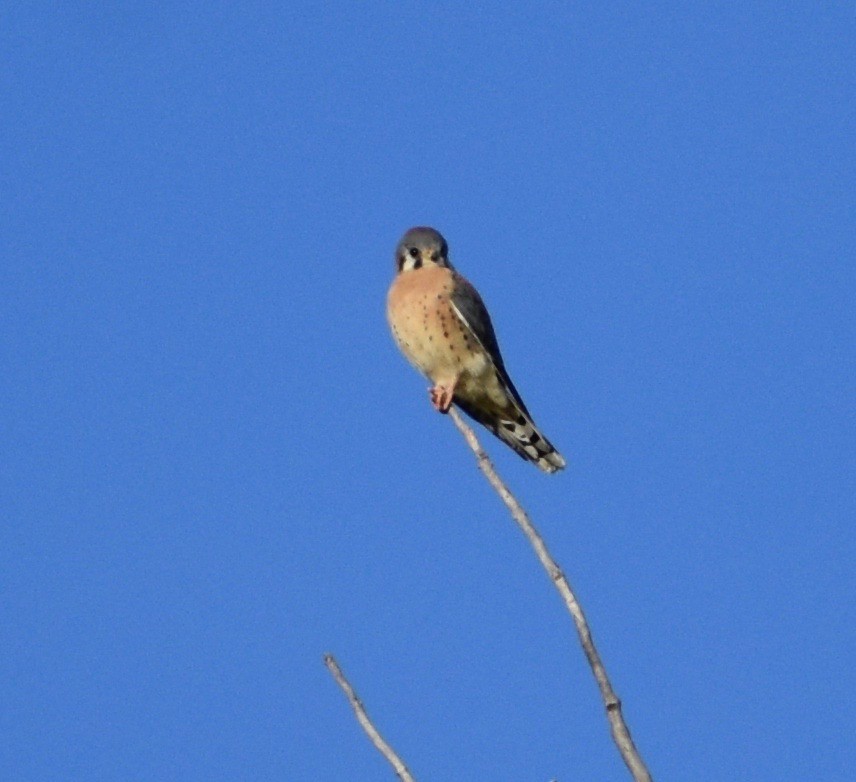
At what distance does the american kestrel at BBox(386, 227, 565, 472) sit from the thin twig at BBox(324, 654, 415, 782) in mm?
3819

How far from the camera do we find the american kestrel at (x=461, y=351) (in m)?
6.71

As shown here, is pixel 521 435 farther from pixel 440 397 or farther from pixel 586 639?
pixel 586 639

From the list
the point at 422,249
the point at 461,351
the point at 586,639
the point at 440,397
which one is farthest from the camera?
the point at 422,249

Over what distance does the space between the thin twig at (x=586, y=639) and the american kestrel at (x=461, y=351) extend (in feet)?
11.2

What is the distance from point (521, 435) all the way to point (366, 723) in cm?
407

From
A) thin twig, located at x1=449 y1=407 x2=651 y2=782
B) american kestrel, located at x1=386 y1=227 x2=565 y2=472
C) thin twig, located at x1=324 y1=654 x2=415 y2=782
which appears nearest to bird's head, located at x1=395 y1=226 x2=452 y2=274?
american kestrel, located at x1=386 y1=227 x2=565 y2=472

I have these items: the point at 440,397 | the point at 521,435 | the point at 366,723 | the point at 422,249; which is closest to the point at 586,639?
the point at 366,723

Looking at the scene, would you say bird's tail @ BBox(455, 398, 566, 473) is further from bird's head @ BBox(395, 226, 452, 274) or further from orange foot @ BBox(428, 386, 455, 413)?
bird's head @ BBox(395, 226, 452, 274)

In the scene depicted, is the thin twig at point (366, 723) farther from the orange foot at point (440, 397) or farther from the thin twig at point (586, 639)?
the orange foot at point (440, 397)

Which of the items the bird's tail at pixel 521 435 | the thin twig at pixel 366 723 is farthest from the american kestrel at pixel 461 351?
the thin twig at pixel 366 723

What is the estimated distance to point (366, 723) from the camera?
9.02 feet

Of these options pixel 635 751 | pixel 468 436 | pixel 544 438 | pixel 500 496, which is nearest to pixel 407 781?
pixel 635 751

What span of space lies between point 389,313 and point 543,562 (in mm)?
4106

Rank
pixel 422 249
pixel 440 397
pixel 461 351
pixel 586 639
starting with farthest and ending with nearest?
1. pixel 422 249
2. pixel 461 351
3. pixel 440 397
4. pixel 586 639
